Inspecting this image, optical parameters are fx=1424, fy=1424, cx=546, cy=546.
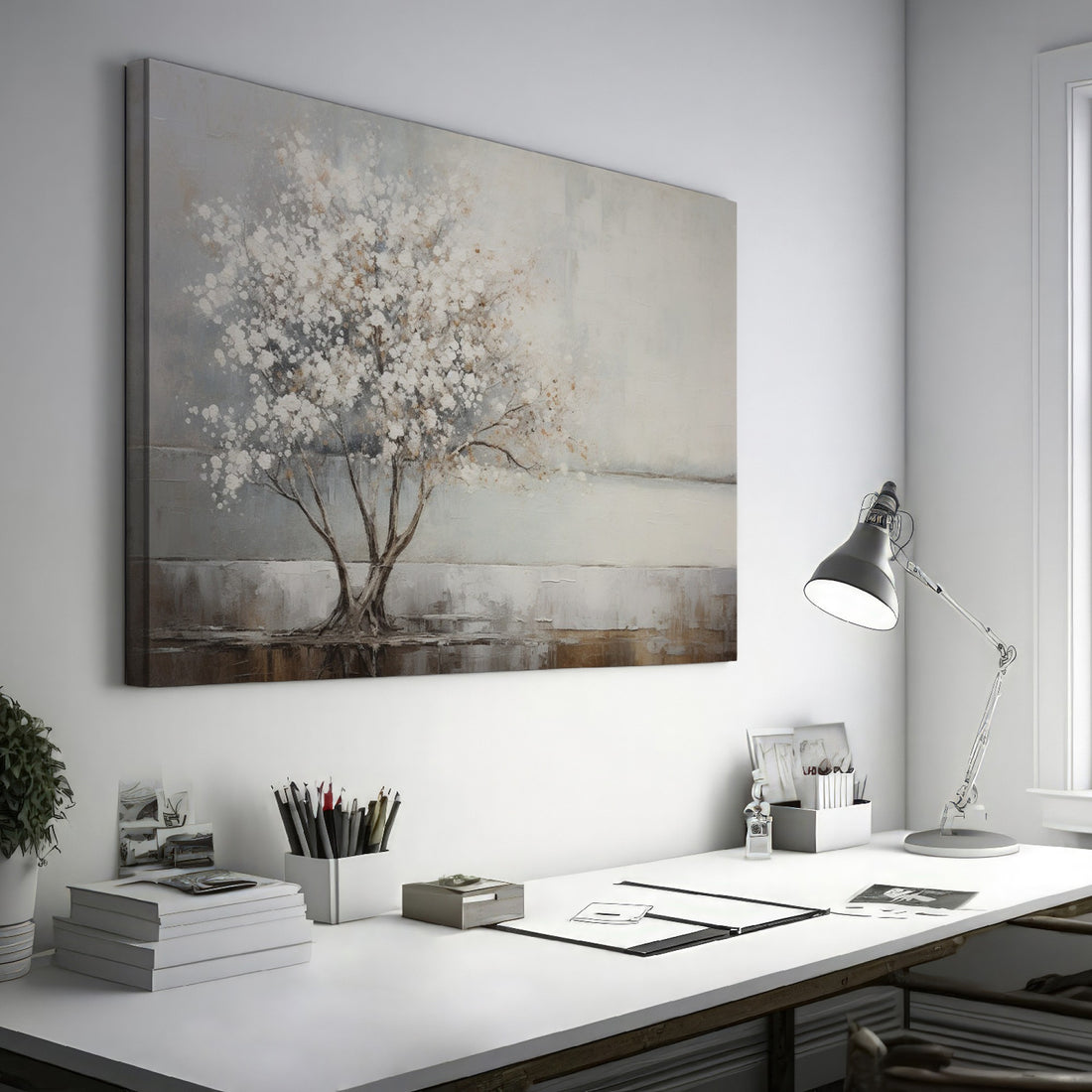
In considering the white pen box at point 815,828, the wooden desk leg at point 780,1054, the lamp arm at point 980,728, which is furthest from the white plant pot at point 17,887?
the lamp arm at point 980,728

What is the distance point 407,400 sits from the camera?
239 cm

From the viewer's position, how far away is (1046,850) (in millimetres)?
2953

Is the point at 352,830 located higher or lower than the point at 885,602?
lower

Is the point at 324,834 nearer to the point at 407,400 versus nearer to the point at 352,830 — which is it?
the point at 352,830

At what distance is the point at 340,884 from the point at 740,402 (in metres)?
1.42

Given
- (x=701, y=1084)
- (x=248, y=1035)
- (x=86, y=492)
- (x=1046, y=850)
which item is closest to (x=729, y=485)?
(x=1046, y=850)

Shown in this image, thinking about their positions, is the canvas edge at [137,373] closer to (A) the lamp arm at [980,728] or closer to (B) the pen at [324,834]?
(B) the pen at [324,834]

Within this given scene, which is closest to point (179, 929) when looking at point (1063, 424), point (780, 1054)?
point (780, 1054)

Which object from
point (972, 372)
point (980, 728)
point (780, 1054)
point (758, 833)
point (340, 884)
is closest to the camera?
point (340, 884)

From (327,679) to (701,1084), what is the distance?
125 cm

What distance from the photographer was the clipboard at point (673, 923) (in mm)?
2025

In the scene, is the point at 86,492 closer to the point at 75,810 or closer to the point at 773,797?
the point at 75,810

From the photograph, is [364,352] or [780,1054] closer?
[364,352]

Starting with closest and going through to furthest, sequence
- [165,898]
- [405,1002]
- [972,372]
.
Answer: [405,1002]
[165,898]
[972,372]
